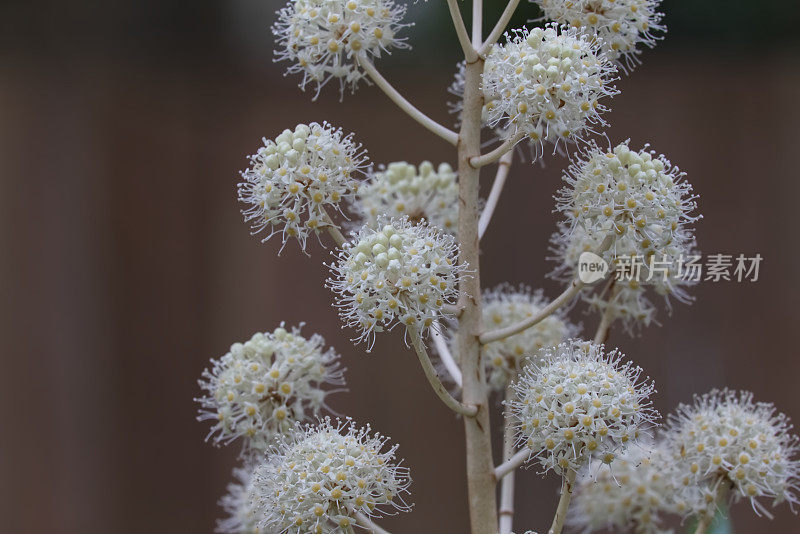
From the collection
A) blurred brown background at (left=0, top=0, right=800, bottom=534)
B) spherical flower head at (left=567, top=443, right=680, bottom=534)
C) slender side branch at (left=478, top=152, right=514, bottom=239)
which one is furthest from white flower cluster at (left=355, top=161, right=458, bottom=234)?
blurred brown background at (left=0, top=0, right=800, bottom=534)

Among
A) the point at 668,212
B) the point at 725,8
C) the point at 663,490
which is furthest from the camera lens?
the point at 725,8

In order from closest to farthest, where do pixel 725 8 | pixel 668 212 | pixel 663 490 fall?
pixel 668 212
pixel 663 490
pixel 725 8

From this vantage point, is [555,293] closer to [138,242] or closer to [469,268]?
[138,242]

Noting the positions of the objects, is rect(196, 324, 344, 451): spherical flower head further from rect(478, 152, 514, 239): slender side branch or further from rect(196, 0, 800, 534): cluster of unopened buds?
rect(478, 152, 514, 239): slender side branch

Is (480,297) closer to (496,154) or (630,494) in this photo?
(496,154)

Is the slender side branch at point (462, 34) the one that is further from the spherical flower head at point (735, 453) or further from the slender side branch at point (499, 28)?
the spherical flower head at point (735, 453)

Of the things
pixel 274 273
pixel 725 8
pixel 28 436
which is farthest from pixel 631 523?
pixel 28 436

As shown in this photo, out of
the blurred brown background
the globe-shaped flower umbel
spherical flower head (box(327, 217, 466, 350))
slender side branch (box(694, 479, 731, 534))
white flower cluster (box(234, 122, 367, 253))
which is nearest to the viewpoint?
spherical flower head (box(327, 217, 466, 350))
